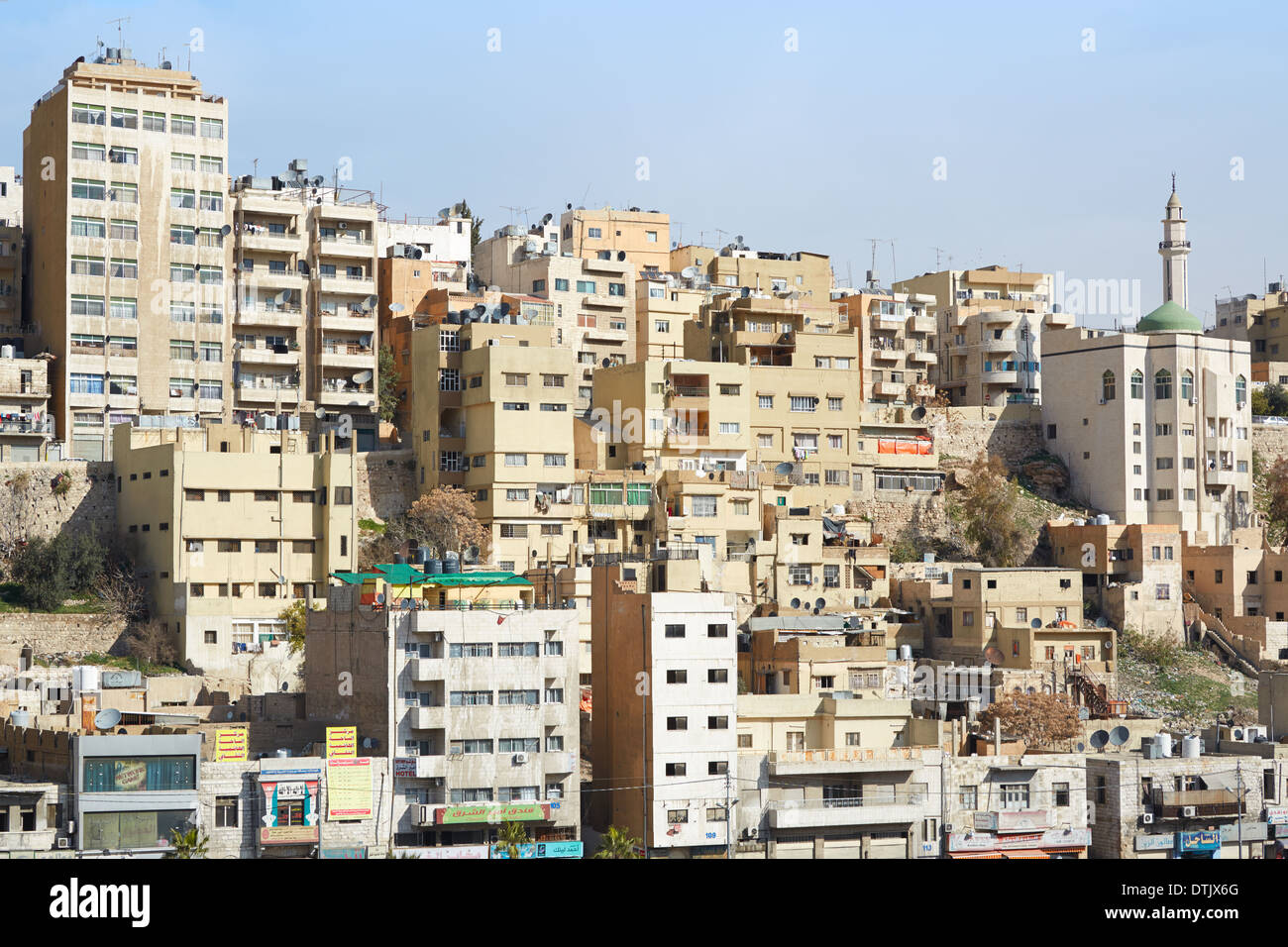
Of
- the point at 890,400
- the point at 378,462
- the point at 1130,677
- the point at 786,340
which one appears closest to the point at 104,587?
the point at 378,462

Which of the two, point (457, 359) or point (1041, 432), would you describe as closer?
point (457, 359)

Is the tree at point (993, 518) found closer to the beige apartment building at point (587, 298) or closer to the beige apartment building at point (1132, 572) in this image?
the beige apartment building at point (1132, 572)

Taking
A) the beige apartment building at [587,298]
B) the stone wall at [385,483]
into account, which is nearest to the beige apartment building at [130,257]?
the stone wall at [385,483]

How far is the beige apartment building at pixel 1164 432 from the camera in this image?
59438 mm

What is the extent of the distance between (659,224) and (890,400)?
10964mm

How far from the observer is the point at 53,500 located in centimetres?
4619

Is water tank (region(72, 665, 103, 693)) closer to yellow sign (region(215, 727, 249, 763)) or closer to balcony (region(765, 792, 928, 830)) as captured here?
yellow sign (region(215, 727, 249, 763))

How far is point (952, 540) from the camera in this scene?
2266 inches

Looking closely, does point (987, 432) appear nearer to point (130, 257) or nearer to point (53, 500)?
point (130, 257)

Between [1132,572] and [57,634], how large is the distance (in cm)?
2899

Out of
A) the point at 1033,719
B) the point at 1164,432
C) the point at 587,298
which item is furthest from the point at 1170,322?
the point at 1033,719

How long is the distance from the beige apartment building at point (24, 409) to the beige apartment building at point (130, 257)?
59 cm

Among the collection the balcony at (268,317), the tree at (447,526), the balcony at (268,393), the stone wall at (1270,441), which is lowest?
the tree at (447,526)
